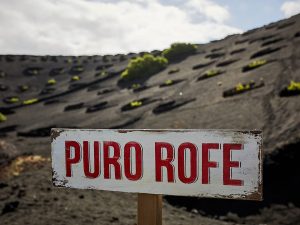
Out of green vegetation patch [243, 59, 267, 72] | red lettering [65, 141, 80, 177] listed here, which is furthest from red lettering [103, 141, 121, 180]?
green vegetation patch [243, 59, 267, 72]

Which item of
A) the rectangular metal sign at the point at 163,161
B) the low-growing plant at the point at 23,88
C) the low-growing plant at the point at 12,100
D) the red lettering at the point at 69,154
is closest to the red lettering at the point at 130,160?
the rectangular metal sign at the point at 163,161

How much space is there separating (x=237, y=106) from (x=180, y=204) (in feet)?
25.7

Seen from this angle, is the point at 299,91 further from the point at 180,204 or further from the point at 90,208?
the point at 90,208

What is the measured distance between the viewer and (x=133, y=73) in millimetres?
38938

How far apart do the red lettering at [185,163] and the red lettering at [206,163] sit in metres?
0.06

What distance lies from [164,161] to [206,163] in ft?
1.15

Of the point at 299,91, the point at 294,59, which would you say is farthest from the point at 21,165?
the point at 294,59

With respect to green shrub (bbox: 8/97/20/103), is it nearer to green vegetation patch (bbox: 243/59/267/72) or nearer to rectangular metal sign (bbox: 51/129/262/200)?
green vegetation patch (bbox: 243/59/267/72)

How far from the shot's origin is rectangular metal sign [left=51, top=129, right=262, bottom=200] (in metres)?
2.50

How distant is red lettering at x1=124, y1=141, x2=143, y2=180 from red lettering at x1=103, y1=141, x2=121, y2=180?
0.23 feet

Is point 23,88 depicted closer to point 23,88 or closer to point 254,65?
point 23,88

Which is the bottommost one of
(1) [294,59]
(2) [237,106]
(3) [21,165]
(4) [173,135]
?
(3) [21,165]

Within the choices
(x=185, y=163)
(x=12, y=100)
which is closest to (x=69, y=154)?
(x=185, y=163)

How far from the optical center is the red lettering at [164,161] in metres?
2.66
